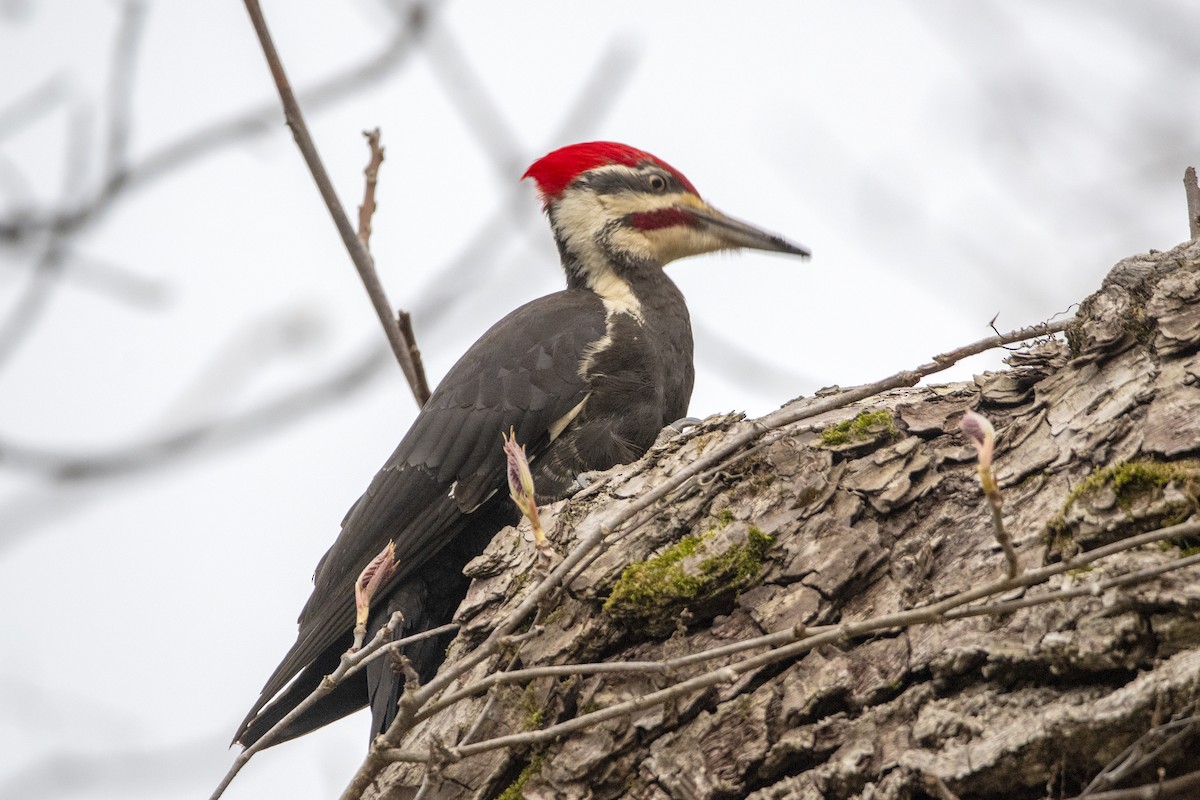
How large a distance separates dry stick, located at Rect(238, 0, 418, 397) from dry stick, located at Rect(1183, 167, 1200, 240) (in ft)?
6.32

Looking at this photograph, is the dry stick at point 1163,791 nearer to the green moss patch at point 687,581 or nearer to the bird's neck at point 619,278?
the green moss patch at point 687,581

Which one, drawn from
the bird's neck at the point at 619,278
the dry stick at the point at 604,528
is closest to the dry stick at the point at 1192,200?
the dry stick at the point at 604,528

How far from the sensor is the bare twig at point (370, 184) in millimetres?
3373

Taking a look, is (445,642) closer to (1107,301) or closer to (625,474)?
(625,474)

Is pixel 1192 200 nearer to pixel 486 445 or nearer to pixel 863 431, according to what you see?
pixel 863 431

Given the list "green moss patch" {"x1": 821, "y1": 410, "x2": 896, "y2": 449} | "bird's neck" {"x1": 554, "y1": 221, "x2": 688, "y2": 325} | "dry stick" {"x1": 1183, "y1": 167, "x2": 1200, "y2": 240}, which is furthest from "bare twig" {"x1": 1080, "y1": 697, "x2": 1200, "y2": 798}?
"bird's neck" {"x1": 554, "y1": 221, "x2": 688, "y2": 325}

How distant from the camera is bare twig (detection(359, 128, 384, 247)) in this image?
133 inches

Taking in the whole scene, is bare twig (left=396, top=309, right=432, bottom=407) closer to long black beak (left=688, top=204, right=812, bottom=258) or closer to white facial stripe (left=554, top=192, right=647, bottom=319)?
white facial stripe (left=554, top=192, right=647, bottom=319)

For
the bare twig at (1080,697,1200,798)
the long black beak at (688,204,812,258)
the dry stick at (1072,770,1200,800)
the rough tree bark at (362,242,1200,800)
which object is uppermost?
the long black beak at (688,204,812,258)

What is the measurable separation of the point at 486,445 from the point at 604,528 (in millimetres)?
1297

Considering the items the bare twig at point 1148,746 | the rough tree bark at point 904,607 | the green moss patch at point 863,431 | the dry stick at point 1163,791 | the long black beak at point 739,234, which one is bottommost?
the dry stick at point 1163,791

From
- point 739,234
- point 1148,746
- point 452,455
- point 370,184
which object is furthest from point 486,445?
point 1148,746

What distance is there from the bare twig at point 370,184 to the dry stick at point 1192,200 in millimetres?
2021

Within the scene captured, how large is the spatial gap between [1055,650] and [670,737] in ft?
2.28
